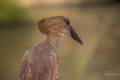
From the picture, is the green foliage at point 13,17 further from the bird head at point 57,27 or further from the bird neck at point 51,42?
the bird neck at point 51,42

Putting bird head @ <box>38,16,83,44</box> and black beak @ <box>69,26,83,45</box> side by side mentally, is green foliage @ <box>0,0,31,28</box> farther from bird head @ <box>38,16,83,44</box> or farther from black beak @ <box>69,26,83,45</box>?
black beak @ <box>69,26,83,45</box>

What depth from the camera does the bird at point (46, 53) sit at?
2.27 m

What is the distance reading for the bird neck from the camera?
230 cm

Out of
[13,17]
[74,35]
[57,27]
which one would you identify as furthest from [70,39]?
[13,17]

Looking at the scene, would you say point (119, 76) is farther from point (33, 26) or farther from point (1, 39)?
point (1, 39)

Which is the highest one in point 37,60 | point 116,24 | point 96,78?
point 116,24

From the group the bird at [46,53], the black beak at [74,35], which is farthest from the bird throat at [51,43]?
the black beak at [74,35]

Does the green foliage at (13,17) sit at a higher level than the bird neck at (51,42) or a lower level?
higher

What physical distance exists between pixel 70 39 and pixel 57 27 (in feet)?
0.53

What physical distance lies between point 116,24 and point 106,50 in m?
0.19

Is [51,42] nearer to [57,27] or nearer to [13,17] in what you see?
[57,27]

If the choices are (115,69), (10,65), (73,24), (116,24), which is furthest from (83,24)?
(10,65)

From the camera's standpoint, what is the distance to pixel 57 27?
93.0 inches

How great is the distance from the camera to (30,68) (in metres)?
2.28
